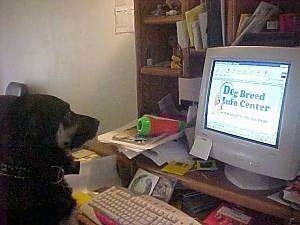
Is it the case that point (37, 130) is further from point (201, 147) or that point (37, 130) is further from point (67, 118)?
point (201, 147)

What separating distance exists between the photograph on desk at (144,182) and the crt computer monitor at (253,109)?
23 cm

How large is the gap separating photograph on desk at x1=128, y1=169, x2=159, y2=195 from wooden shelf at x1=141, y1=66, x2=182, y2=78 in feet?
1.25

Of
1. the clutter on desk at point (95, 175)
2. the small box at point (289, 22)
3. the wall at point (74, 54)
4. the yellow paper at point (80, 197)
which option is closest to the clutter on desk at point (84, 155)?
the clutter on desk at point (95, 175)

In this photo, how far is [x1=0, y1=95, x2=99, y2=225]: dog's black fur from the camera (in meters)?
1.33

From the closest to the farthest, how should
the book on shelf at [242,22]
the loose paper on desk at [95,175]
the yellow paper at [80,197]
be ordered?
the book on shelf at [242,22] → the yellow paper at [80,197] → the loose paper on desk at [95,175]

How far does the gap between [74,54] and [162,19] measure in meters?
1.05

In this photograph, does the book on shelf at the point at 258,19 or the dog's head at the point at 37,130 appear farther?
the dog's head at the point at 37,130

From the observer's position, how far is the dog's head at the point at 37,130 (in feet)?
4.38

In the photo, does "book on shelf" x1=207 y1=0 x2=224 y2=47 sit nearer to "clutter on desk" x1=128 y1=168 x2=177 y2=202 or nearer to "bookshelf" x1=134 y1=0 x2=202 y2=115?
"bookshelf" x1=134 y1=0 x2=202 y2=115

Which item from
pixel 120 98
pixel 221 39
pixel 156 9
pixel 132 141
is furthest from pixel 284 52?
pixel 120 98

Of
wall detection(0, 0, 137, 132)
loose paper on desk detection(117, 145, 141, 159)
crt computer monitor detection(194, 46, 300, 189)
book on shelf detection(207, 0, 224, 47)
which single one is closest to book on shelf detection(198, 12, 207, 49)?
book on shelf detection(207, 0, 224, 47)

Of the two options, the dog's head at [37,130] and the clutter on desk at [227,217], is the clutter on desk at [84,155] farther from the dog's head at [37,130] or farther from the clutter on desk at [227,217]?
the clutter on desk at [227,217]

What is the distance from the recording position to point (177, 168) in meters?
1.30

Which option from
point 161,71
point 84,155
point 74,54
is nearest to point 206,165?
point 161,71
